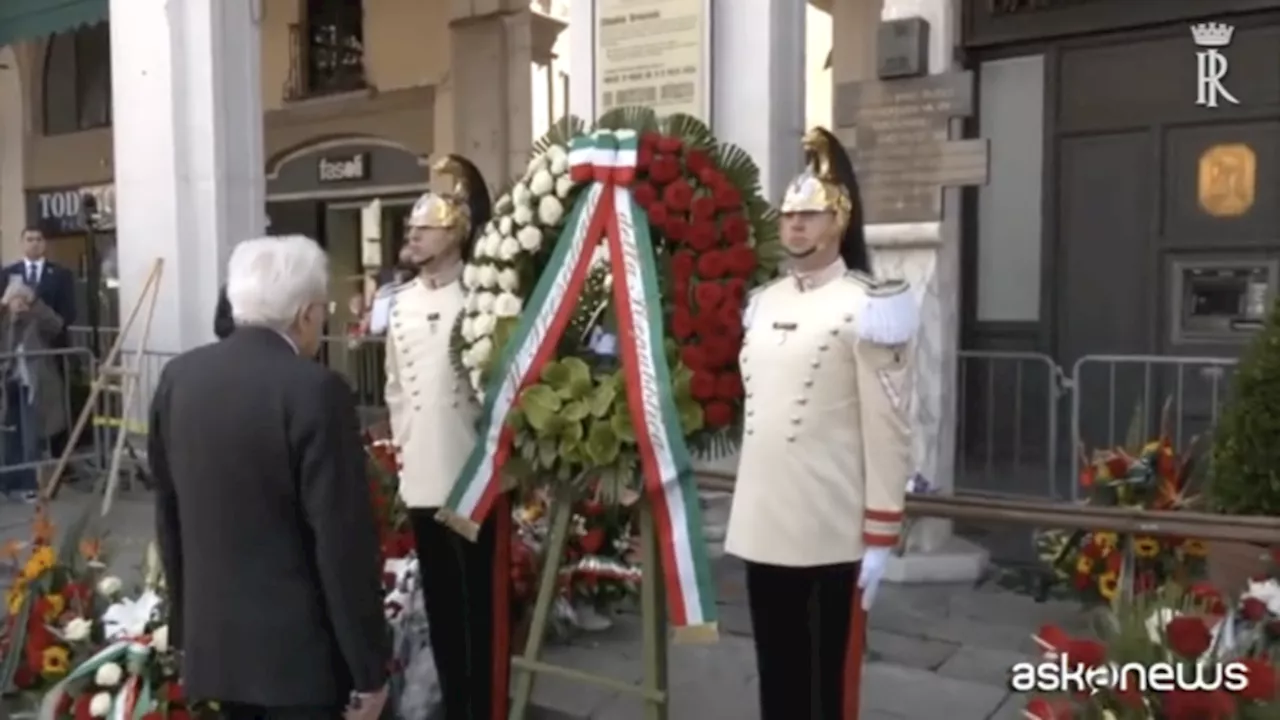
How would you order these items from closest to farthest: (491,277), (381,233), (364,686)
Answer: (364,686) < (491,277) < (381,233)

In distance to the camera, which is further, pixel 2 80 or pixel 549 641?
pixel 2 80

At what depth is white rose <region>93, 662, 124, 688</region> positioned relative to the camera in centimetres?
367

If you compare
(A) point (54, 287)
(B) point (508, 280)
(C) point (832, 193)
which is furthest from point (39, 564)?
(A) point (54, 287)

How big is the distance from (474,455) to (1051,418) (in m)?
3.72

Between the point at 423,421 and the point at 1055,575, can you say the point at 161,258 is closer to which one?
the point at 423,421

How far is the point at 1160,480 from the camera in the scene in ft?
16.8

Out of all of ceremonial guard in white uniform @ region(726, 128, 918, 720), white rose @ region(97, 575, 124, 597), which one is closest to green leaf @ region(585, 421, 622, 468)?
ceremonial guard in white uniform @ region(726, 128, 918, 720)

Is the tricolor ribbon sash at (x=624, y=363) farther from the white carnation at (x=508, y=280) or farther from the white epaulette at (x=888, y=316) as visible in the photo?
the white epaulette at (x=888, y=316)

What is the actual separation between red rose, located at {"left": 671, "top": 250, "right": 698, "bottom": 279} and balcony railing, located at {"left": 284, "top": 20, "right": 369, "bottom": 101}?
11.2 m

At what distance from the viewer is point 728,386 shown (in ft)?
11.3

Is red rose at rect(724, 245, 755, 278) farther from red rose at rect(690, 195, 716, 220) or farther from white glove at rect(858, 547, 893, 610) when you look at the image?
white glove at rect(858, 547, 893, 610)

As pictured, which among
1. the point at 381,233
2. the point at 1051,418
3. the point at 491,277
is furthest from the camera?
the point at 381,233

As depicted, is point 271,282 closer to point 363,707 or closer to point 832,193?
point 363,707

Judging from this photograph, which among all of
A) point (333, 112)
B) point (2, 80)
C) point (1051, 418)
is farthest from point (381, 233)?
point (1051, 418)
